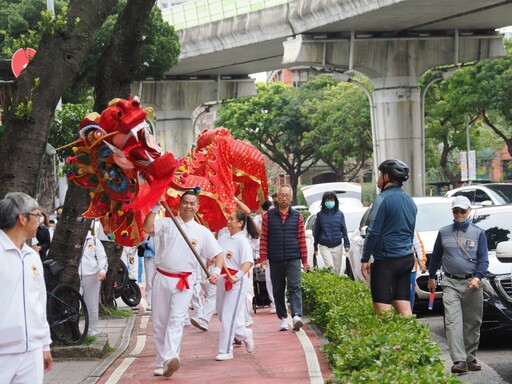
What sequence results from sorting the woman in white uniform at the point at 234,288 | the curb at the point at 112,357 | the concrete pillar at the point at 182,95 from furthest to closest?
1. the concrete pillar at the point at 182,95
2. the woman in white uniform at the point at 234,288
3. the curb at the point at 112,357

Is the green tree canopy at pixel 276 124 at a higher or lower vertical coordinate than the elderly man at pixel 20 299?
higher

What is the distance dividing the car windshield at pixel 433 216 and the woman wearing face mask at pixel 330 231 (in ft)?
5.98

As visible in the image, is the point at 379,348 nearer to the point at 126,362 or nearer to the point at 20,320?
the point at 20,320

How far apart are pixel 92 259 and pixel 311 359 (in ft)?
12.6

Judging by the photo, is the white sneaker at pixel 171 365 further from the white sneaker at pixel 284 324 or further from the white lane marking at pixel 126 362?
the white sneaker at pixel 284 324

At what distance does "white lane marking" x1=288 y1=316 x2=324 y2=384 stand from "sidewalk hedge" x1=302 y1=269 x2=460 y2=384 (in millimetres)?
257

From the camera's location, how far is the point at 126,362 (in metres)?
13.5

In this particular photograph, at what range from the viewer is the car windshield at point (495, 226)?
15.2m

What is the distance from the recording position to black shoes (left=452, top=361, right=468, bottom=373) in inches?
452

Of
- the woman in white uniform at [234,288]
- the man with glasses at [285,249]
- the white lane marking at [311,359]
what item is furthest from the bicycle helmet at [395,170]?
the man with glasses at [285,249]

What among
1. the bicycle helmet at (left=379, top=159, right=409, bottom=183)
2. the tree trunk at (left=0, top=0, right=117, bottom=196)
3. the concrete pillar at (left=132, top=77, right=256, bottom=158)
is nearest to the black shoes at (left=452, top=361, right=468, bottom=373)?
the bicycle helmet at (left=379, top=159, right=409, bottom=183)

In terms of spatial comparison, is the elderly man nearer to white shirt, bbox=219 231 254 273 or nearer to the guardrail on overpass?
white shirt, bbox=219 231 254 273

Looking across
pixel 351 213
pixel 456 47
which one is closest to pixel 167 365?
pixel 351 213

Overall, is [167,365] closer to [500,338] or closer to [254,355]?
[254,355]
